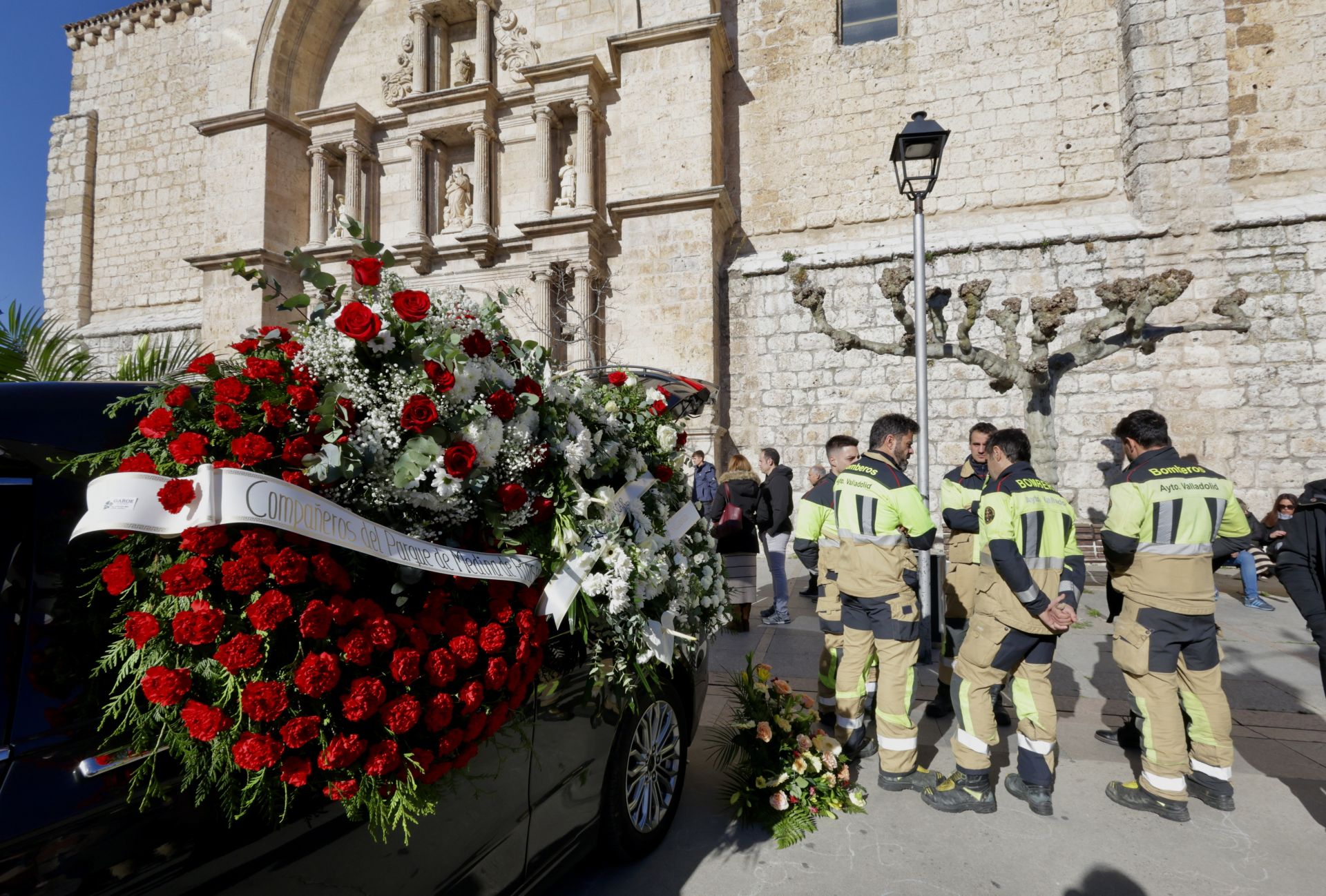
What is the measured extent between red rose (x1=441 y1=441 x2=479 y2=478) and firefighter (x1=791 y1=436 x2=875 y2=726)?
2.72 m

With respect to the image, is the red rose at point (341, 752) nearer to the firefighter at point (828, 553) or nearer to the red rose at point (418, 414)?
the red rose at point (418, 414)

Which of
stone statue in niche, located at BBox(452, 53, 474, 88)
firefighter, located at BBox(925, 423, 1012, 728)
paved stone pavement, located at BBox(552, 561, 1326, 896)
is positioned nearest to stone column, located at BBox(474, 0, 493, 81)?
stone statue in niche, located at BBox(452, 53, 474, 88)

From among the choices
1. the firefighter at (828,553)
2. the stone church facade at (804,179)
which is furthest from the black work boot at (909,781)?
the stone church facade at (804,179)

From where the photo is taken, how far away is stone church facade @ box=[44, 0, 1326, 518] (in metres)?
Answer: 10.3

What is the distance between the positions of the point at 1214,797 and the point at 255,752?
4.43 m

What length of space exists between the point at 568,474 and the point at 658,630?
0.70 m

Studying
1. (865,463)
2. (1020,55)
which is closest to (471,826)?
(865,463)

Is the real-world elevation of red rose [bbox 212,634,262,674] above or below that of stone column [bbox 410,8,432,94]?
below

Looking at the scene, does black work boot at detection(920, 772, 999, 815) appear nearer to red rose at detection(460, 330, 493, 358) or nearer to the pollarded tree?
red rose at detection(460, 330, 493, 358)

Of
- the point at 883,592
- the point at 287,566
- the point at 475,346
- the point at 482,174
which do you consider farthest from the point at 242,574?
the point at 482,174

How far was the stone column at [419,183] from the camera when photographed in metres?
13.8

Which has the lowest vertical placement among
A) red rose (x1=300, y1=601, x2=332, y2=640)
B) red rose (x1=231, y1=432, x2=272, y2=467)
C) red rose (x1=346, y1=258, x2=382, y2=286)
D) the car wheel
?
the car wheel

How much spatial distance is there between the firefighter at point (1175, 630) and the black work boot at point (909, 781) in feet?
3.05

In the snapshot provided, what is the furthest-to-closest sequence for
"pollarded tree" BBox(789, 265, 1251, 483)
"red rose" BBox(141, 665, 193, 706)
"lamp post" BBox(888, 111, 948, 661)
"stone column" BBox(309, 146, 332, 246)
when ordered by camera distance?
"stone column" BBox(309, 146, 332, 246) < "pollarded tree" BBox(789, 265, 1251, 483) < "lamp post" BBox(888, 111, 948, 661) < "red rose" BBox(141, 665, 193, 706)
